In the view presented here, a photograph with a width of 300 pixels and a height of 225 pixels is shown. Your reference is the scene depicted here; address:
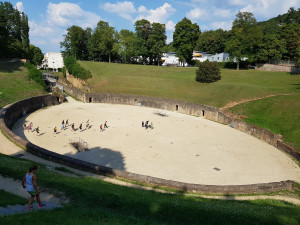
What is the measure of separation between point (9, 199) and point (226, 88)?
136 feet

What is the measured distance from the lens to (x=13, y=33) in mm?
54938

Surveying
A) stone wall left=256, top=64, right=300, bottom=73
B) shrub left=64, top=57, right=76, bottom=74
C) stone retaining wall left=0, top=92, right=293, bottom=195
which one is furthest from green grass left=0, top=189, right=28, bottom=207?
stone wall left=256, top=64, right=300, bottom=73

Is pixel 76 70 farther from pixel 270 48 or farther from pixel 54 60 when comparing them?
pixel 270 48

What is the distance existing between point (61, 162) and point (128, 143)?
8.28m

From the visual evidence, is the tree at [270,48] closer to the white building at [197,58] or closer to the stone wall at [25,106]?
the white building at [197,58]

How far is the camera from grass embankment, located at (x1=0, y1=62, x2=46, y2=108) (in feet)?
119

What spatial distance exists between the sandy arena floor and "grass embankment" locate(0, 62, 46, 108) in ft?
19.5

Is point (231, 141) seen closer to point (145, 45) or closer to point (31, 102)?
point (31, 102)

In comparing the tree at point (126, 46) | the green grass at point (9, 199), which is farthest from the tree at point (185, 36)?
the green grass at point (9, 199)

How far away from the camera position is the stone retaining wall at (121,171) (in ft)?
44.5

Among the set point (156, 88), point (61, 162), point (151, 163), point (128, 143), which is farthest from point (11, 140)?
point (156, 88)

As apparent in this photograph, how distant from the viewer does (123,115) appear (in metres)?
35.2

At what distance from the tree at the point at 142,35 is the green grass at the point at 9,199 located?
2526 inches

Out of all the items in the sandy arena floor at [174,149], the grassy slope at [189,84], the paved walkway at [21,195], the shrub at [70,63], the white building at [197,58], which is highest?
the white building at [197,58]
